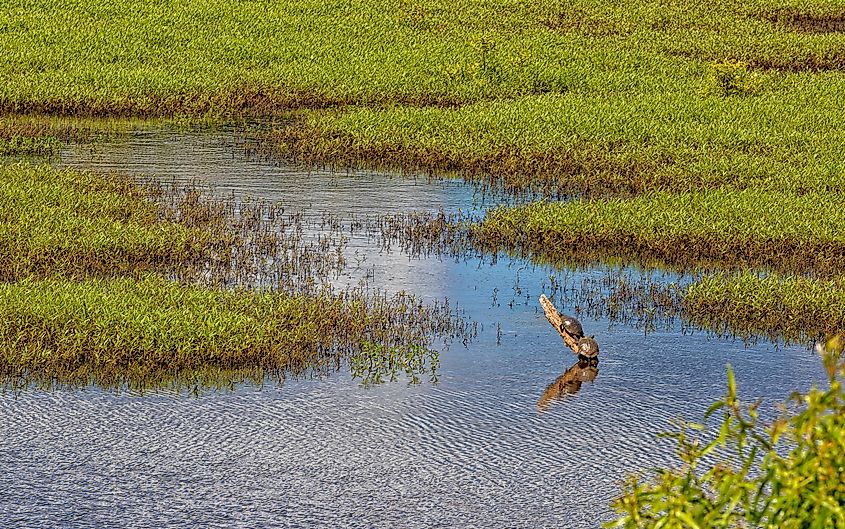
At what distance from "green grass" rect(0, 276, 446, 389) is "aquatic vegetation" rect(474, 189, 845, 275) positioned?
4308 millimetres

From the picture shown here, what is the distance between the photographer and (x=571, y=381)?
13695 millimetres

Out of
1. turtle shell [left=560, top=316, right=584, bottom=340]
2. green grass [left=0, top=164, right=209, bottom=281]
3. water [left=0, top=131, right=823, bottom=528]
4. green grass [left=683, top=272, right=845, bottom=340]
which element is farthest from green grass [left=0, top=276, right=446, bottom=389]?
green grass [left=683, top=272, right=845, bottom=340]

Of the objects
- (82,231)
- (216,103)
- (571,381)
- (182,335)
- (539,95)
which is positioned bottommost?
(571,381)

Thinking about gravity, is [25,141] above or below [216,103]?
below

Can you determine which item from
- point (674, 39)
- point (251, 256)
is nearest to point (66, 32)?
point (674, 39)

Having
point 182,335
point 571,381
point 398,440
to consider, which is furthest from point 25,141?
point 398,440

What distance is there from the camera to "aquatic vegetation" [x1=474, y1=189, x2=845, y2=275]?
18578 mm

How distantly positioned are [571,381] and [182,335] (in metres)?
3.96

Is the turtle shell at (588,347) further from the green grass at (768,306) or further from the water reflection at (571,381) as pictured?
the green grass at (768,306)

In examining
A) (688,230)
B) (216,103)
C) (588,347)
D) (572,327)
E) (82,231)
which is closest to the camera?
(588,347)

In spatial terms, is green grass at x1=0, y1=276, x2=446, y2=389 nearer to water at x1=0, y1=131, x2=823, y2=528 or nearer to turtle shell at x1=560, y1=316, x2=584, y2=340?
water at x1=0, y1=131, x2=823, y2=528

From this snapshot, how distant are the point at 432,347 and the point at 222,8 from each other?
93.4ft

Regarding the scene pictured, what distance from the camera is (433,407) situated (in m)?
12.9

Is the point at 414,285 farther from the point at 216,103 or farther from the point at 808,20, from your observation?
the point at 808,20
